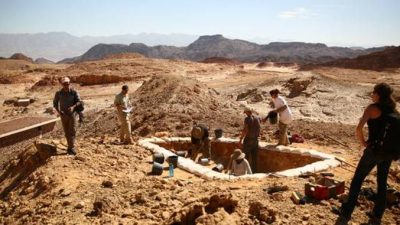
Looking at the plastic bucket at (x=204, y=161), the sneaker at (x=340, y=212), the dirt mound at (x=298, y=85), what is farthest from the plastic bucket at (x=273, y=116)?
the dirt mound at (x=298, y=85)

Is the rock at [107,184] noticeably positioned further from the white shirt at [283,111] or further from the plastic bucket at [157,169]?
A: the white shirt at [283,111]

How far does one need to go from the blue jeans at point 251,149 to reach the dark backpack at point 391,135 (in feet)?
12.4

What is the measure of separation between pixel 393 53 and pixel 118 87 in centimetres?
2834

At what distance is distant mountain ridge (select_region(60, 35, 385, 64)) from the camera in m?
80.6

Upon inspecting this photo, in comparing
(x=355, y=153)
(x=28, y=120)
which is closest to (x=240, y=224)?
(x=355, y=153)

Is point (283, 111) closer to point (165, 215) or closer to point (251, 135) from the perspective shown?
point (251, 135)

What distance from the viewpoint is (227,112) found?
45.2ft

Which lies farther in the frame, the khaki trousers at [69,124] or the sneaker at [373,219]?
the khaki trousers at [69,124]

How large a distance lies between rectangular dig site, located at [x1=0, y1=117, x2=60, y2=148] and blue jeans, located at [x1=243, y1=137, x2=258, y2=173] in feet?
27.6

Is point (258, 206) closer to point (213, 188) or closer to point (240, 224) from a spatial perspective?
point (240, 224)

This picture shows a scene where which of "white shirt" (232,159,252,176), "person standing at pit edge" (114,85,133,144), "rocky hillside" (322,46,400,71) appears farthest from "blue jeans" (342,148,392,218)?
"rocky hillside" (322,46,400,71)

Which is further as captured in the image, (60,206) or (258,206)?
(60,206)

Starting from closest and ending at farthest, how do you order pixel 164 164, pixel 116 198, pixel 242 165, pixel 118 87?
pixel 116 198 < pixel 242 165 < pixel 164 164 < pixel 118 87

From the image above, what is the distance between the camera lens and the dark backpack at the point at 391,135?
14.0ft
